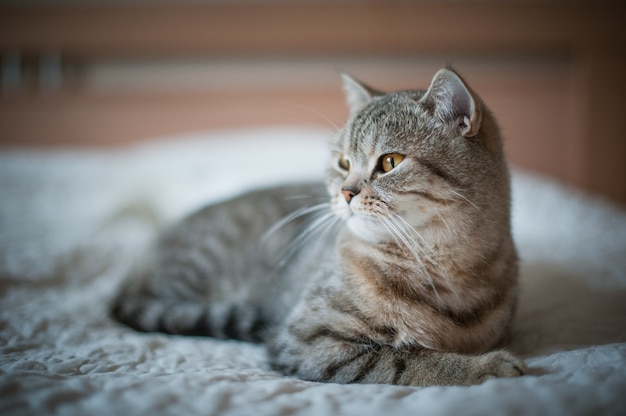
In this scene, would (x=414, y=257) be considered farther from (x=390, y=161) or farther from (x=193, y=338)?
(x=193, y=338)

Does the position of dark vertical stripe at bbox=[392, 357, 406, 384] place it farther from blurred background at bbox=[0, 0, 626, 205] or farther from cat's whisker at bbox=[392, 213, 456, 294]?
blurred background at bbox=[0, 0, 626, 205]

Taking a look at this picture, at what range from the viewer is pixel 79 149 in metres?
2.49

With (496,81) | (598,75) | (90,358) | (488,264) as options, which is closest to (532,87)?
(496,81)

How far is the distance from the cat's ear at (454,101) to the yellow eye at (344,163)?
214mm

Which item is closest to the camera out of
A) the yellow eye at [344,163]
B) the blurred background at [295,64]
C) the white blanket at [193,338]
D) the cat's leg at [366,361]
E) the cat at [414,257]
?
the white blanket at [193,338]

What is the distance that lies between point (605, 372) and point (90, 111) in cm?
266

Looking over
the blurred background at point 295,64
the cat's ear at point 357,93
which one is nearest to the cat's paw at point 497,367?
the cat's ear at point 357,93

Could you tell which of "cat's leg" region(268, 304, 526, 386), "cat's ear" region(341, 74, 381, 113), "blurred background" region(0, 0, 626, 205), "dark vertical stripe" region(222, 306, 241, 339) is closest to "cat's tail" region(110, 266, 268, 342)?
"dark vertical stripe" region(222, 306, 241, 339)

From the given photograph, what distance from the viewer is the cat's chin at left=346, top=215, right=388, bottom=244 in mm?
854

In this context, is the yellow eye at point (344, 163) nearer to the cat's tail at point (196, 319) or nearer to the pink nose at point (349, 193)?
the pink nose at point (349, 193)

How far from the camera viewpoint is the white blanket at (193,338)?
1.89 ft

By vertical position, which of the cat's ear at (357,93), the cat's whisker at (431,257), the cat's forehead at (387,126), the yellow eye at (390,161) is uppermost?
the cat's ear at (357,93)

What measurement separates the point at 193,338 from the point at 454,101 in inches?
30.8

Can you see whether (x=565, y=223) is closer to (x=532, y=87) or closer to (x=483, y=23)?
(x=532, y=87)
